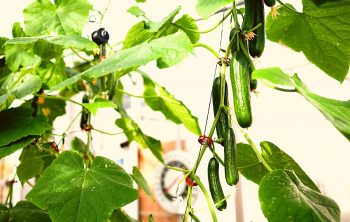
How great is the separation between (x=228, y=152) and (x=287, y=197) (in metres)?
0.12

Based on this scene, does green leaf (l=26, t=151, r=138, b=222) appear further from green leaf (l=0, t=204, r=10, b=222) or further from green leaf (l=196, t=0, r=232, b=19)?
green leaf (l=196, t=0, r=232, b=19)

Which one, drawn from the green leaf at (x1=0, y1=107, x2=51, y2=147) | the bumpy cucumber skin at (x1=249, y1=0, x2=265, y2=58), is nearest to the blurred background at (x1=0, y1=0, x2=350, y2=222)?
the bumpy cucumber skin at (x1=249, y1=0, x2=265, y2=58)

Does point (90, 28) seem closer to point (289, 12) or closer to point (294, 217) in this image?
point (289, 12)

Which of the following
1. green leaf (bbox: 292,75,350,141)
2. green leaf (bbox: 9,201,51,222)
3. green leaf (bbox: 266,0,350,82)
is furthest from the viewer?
green leaf (bbox: 9,201,51,222)

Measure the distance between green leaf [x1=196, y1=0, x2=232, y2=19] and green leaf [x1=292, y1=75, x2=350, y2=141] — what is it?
148 mm

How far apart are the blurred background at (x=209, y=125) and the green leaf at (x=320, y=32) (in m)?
0.15

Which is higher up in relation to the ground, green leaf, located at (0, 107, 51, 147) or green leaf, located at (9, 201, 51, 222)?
green leaf, located at (0, 107, 51, 147)

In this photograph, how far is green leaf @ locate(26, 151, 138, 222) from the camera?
679mm

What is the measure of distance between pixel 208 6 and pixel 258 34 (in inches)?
5.4

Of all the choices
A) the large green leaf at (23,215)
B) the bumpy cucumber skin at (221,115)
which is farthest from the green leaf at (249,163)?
the large green leaf at (23,215)

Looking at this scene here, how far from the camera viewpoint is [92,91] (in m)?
1.17

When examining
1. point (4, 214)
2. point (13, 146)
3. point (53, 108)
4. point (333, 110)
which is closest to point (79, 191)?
point (13, 146)

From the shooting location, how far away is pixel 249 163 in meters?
0.81

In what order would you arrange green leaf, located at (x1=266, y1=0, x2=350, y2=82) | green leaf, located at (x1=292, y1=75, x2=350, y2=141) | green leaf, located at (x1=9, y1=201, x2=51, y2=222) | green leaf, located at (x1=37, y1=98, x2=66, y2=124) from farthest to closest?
green leaf, located at (x1=37, y1=98, x2=66, y2=124) → green leaf, located at (x1=9, y1=201, x2=51, y2=222) → green leaf, located at (x1=266, y1=0, x2=350, y2=82) → green leaf, located at (x1=292, y1=75, x2=350, y2=141)
